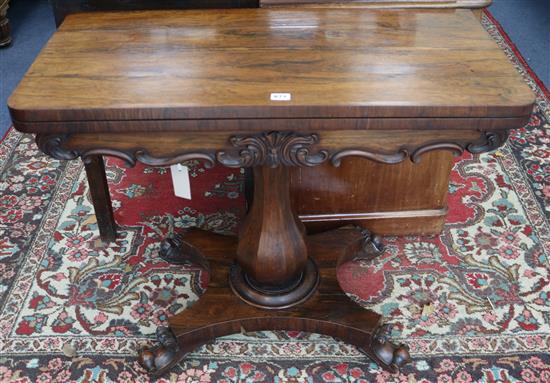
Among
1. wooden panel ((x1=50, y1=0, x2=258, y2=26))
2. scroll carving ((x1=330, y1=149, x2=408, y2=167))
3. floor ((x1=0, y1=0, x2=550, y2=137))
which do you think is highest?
wooden panel ((x1=50, y1=0, x2=258, y2=26))

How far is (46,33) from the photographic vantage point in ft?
11.0

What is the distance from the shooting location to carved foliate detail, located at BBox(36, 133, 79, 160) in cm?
109

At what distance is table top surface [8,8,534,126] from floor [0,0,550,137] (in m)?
1.49

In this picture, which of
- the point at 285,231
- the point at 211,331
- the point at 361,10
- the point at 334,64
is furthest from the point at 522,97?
the point at 211,331

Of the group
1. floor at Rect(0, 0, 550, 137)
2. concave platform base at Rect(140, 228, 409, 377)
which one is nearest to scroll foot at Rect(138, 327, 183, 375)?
concave platform base at Rect(140, 228, 409, 377)

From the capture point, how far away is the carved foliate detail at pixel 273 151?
43.2 inches

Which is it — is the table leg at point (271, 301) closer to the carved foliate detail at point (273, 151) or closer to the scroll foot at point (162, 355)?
the scroll foot at point (162, 355)

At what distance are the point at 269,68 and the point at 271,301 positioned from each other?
652 mm

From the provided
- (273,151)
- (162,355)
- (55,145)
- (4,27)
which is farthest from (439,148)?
(4,27)

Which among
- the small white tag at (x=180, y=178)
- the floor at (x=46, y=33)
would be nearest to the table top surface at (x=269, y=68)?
the small white tag at (x=180, y=178)

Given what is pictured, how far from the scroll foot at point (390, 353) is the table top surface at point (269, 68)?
68cm

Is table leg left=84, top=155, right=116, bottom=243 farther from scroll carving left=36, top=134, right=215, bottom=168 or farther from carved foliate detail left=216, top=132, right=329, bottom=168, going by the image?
carved foliate detail left=216, top=132, right=329, bottom=168

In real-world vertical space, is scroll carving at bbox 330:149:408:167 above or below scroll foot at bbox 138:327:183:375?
above

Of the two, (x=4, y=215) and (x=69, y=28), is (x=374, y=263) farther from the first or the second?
(x=4, y=215)
